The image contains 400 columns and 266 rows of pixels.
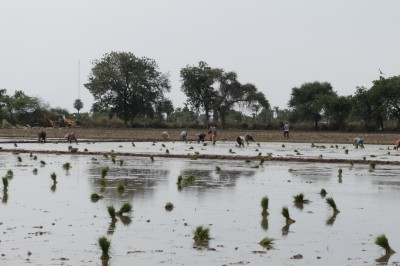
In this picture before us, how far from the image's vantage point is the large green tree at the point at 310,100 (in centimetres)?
10459

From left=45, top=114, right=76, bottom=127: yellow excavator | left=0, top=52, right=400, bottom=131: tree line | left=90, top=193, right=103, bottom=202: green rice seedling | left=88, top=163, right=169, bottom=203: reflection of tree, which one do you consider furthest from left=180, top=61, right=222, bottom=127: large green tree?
left=90, top=193, right=103, bottom=202: green rice seedling

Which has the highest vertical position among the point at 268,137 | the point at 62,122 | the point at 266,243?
the point at 62,122

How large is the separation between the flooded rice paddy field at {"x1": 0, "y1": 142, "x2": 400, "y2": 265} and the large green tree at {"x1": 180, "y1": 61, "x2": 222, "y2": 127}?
86.5m

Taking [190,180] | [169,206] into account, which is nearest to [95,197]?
[169,206]

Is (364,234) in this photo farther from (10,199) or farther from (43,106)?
(43,106)

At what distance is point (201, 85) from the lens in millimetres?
114625

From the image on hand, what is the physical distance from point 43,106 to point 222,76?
34535mm

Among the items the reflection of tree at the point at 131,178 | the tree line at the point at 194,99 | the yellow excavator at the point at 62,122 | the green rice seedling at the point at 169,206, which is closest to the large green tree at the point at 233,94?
the tree line at the point at 194,99

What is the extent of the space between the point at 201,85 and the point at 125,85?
12739mm

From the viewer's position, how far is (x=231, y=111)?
119750mm

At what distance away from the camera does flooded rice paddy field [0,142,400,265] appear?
11586 millimetres

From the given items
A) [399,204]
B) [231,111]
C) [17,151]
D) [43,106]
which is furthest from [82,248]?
[43,106]

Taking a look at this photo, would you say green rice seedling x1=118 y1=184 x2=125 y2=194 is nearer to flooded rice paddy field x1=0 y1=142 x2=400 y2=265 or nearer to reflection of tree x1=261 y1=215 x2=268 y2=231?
flooded rice paddy field x1=0 y1=142 x2=400 y2=265

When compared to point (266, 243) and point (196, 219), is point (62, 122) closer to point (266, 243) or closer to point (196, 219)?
point (196, 219)
